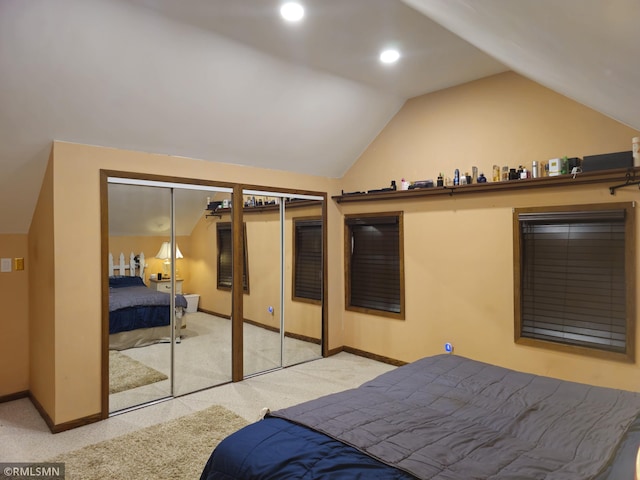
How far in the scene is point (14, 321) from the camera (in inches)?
148

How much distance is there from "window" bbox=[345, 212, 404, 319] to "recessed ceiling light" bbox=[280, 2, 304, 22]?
251cm

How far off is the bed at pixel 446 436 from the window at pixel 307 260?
259 cm

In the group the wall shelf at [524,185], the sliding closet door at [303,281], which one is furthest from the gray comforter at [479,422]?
the sliding closet door at [303,281]

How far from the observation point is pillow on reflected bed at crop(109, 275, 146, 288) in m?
3.46

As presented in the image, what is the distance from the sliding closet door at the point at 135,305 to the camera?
3.48 meters

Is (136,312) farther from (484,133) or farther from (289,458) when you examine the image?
(484,133)

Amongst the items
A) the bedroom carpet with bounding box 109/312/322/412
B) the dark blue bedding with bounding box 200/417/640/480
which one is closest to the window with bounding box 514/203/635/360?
the dark blue bedding with bounding box 200/417/640/480

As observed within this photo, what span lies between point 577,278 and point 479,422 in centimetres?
200

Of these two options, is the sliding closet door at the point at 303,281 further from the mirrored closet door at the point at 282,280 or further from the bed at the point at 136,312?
the bed at the point at 136,312

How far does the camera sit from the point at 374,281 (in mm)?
4938

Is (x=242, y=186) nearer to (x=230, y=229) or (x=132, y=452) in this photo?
(x=230, y=229)

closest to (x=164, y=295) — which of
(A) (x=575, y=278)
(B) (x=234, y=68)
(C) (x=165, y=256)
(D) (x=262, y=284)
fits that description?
(C) (x=165, y=256)

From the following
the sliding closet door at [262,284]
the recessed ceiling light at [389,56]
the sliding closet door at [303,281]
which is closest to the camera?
the recessed ceiling light at [389,56]

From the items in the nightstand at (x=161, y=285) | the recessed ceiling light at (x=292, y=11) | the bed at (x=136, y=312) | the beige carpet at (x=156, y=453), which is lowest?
the beige carpet at (x=156, y=453)
